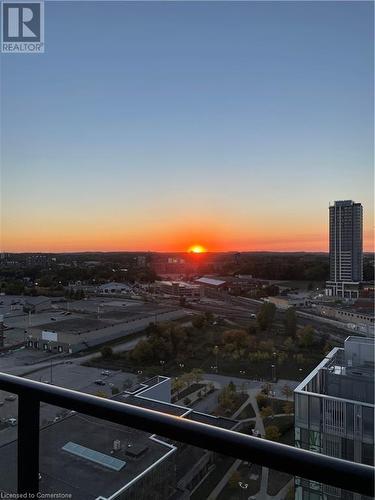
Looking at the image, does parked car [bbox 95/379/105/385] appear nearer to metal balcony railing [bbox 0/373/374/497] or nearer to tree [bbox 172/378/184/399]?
tree [bbox 172/378/184/399]

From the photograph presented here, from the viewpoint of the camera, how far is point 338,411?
9.21 feet

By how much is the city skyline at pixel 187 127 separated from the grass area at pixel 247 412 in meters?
2.34

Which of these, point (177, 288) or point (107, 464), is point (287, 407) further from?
point (107, 464)

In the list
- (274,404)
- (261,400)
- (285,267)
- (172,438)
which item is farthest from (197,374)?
(172,438)

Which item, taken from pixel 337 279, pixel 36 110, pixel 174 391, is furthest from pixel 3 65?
pixel 337 279

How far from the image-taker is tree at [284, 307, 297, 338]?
17.4 feet

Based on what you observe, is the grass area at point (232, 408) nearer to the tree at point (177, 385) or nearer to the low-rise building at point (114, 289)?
the tree at point (177, 385)

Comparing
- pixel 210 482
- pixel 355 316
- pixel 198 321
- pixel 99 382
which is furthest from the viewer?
pixel 198 321

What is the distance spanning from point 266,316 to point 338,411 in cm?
279

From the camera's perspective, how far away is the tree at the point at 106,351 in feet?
17.0

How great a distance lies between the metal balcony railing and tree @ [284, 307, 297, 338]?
4951mm

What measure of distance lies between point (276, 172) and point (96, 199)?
262cm

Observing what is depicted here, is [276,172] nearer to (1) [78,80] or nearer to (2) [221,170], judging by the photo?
(2) [221,170]

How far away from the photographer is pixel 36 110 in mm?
3598
